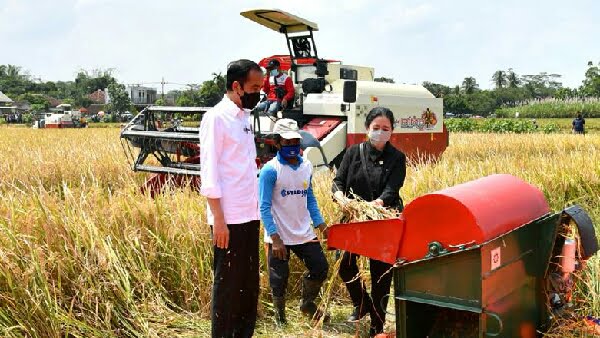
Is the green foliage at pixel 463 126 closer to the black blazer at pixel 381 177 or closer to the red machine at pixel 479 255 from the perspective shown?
the black blazer at pixel 381 177

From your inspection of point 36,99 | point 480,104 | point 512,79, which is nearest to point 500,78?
point 512,79

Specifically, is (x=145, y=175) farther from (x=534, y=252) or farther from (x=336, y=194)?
(x=534, y=252)

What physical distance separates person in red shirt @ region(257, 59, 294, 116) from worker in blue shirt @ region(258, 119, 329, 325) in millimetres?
5458

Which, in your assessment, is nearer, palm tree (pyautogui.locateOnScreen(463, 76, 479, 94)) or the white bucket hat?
the white bucket hat

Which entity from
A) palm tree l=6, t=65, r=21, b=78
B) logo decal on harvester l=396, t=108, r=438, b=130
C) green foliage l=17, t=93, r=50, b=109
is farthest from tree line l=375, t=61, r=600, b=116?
palm tree l=6, t=65, r=21, b=78

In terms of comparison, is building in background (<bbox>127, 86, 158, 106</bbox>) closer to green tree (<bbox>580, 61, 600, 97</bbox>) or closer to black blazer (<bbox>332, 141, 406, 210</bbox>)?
green tree (<bbox>580, 61, 600, 97</bbox>)

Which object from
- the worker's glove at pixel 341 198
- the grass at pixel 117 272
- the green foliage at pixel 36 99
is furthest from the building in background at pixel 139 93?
the worker's glove at pixel 341 198

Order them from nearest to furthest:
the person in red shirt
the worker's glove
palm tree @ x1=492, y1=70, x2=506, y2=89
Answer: the worker's glove → the person in red shirt → palm tree @ x1=492, y1=70, x2=506, y2=89

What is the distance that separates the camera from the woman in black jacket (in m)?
3.76

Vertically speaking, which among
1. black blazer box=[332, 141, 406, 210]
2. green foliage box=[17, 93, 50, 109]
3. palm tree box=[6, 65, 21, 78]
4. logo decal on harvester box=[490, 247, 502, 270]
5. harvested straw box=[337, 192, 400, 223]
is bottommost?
logo decal on harvester box=[490, 247, 502, 270]

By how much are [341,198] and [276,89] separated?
5.97 meters

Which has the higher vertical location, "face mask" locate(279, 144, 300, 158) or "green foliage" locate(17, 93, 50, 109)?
"green foliage" locate(17, 93, 50, 109)

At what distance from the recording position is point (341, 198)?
11.9 ft

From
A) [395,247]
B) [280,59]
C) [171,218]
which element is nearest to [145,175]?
[280,59]
